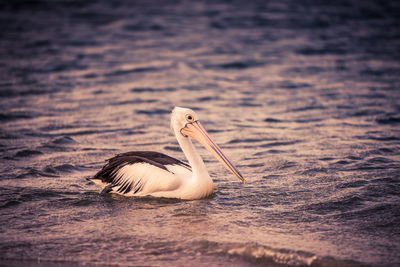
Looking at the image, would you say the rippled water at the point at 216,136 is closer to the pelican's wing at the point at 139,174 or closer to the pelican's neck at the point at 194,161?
the pelican's wing at the point at 139,174

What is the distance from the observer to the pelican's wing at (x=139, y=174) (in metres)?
5.57

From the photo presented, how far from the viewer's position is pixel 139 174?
567 centimetres

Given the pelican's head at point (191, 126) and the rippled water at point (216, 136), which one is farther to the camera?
the pelican's head at point (191, 126)

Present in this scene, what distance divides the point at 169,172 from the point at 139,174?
35 centimetres

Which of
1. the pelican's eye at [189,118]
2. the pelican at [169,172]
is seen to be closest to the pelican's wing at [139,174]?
the pelican at [169,172]

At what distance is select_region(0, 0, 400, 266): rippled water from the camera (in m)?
4.48

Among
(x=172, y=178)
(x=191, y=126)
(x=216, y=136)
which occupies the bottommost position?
(x=216, y=136)

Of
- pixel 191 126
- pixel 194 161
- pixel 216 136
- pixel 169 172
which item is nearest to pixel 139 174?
pixel 169 172

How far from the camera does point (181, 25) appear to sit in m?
20.1

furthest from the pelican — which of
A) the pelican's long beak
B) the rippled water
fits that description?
the rippled water

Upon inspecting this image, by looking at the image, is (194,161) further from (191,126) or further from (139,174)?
(139,174)

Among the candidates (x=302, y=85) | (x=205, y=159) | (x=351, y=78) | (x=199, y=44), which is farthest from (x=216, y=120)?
(x=199, y=44)

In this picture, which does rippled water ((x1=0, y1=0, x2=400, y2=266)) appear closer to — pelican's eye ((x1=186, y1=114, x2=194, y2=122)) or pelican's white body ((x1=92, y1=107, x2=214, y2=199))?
pelican's white body ((x1=92, y1=107, x2=214, y2=199))

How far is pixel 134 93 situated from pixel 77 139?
348 cm
